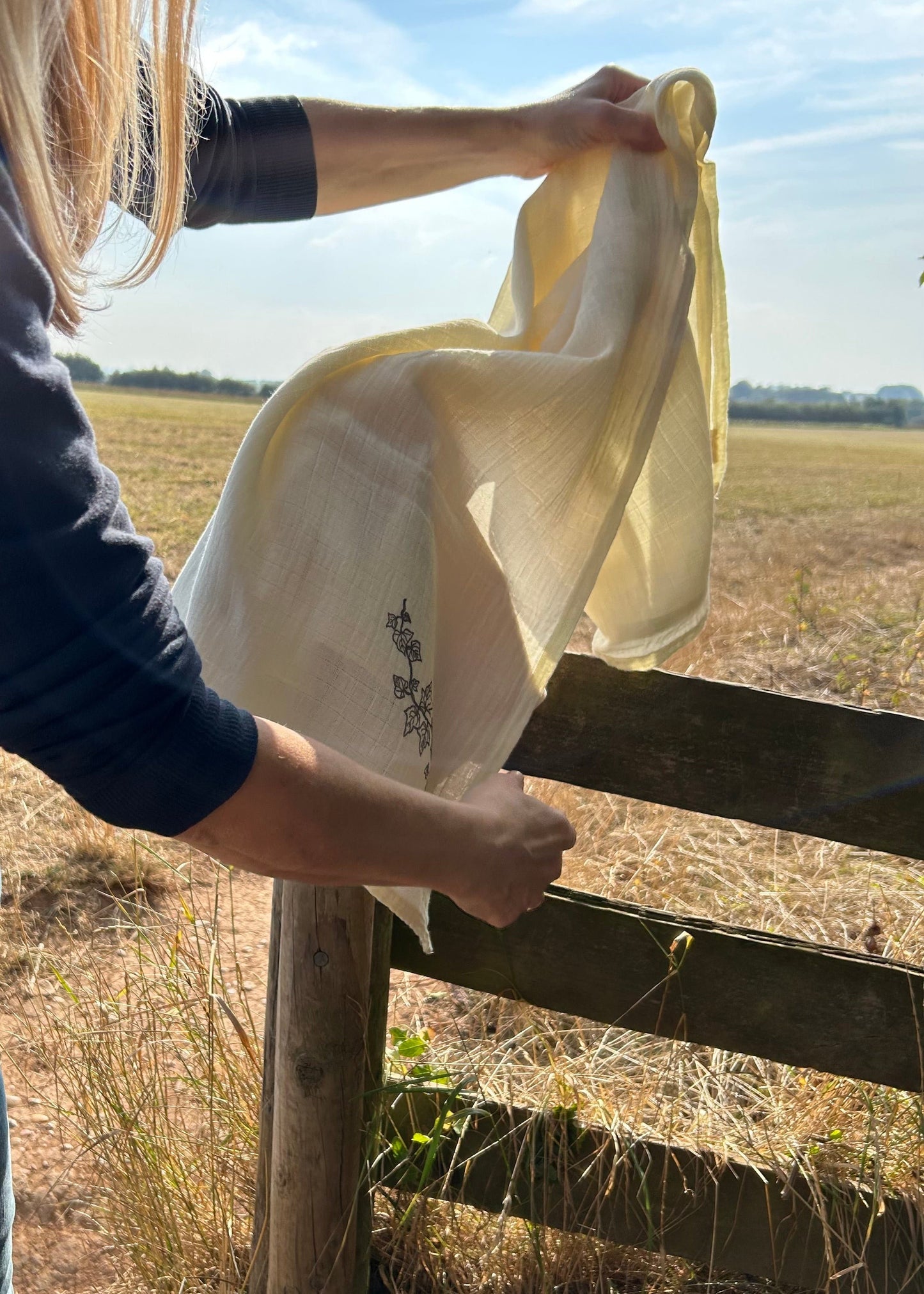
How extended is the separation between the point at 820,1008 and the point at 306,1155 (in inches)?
36.0

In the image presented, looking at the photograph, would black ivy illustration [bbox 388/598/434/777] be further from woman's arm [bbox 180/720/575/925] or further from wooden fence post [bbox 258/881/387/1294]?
wooden fence post [bbox 258/881/387/1294]

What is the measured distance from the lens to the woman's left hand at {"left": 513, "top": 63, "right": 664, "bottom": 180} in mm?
1413

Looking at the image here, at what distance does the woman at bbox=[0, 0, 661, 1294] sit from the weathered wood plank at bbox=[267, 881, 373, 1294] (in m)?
0.53

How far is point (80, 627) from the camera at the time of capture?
73 cm

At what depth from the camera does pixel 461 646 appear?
4.62ft

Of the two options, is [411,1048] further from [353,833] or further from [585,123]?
[585,123]

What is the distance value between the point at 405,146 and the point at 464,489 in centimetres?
63

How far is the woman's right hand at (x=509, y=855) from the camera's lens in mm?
1026

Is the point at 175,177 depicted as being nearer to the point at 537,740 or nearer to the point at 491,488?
the point at 491,488

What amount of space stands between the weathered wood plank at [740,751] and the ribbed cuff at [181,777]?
917 mm

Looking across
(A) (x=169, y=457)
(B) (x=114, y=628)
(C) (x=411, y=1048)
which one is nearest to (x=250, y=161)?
(B) (x=114, y=628)

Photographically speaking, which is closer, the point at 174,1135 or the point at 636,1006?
the point at 636,1006

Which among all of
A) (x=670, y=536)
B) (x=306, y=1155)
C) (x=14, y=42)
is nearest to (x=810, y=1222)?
(x=306, y=1155)

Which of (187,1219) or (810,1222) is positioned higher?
(810,1222)
